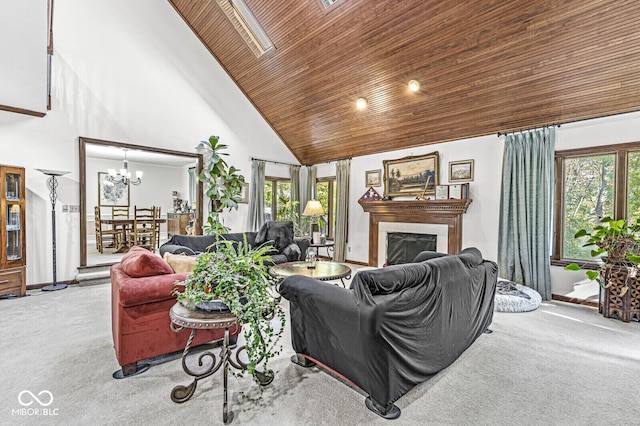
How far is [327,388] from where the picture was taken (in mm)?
1979

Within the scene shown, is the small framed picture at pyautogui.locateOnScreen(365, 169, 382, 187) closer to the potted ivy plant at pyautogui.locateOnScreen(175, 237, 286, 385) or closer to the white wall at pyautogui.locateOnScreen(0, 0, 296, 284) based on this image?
the white wall at pyautogui.locateOnScreen(0, 0, 296, 284)

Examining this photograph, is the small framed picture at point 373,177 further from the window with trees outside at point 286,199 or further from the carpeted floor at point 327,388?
the carpeted floor at point 327,388

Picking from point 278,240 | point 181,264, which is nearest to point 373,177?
point 278,240

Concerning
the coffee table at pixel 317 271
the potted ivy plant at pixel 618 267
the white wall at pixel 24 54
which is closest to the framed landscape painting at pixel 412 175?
the potted ivy plant at pixel 618 267

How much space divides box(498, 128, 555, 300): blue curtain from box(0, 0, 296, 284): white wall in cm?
521

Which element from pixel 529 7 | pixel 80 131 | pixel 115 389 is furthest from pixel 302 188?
pixel 115 389

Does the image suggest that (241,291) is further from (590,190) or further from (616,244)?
(590,190)

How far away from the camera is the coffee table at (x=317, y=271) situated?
3.29 meters

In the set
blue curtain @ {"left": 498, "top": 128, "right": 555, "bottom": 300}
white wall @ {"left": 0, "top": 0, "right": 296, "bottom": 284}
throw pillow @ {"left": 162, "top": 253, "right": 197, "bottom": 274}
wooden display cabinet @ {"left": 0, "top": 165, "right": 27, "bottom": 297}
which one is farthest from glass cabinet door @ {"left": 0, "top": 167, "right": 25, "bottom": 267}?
blue curtain @ {"left": 498, "top": 128, "right": 555, "bottom": 300}

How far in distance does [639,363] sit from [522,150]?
9.27 feet

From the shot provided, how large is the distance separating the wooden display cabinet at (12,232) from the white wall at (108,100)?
271mm

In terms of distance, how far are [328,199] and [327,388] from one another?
220 inches

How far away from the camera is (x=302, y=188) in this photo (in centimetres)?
769

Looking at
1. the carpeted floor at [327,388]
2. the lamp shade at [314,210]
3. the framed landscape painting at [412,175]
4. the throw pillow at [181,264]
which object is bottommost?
the carpeted floor at [327,388]
